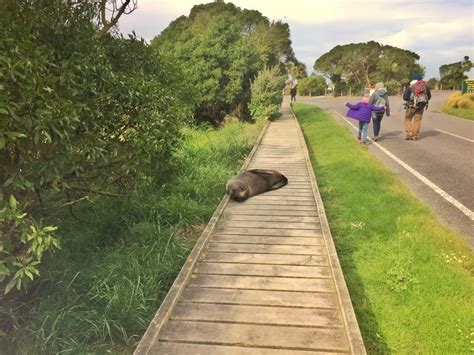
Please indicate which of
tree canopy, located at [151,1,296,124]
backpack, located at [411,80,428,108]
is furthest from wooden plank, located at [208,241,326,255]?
tree canopy, located at [151,1,296,124]

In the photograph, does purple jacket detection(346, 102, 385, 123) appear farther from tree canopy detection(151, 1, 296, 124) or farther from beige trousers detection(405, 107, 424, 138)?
tree canopy detection(151, 1, 296, 124)

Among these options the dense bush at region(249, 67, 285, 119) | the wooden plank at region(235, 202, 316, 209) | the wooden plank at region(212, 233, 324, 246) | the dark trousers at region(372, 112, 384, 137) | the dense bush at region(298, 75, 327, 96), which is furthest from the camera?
the dense bush at region(298, 75, 327, 96)

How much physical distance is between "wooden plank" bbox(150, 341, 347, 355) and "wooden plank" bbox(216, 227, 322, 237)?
2.36 metres

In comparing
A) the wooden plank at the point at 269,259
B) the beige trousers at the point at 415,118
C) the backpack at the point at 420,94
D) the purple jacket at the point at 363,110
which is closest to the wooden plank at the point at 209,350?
the wooden plank at the point at 269,259

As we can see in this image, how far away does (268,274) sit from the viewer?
425cm

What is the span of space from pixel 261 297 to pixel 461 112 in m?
→ 22.3

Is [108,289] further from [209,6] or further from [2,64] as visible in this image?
[209,6]

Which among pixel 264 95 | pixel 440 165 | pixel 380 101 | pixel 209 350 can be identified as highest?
pixel 264 95

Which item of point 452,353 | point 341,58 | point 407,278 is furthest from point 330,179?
point 341,58

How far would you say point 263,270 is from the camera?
4352 mm

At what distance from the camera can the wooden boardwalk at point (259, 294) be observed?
10.4ft

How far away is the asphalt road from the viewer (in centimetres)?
639

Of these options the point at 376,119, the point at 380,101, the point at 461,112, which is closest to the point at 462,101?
the point at 461,112

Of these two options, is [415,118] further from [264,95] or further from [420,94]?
[264,95]
